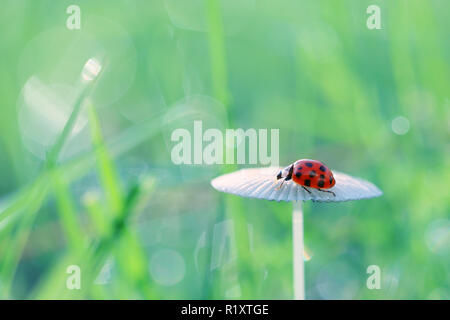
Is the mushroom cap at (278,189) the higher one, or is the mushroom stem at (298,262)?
the mushroom cap at (278,189)

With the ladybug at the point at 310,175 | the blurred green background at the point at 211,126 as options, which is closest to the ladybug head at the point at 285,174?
the ladybug at the point at 310,175

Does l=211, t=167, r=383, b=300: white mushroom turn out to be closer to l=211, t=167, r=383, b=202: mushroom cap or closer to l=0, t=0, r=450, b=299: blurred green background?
l=211, t=167, r=383, b=202: mushroom cap

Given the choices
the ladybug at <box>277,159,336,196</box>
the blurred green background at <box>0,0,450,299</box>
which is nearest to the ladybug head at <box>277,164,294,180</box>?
the ladybug at <box>277,159,336,196</box>

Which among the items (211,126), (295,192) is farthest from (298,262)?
(211,126)

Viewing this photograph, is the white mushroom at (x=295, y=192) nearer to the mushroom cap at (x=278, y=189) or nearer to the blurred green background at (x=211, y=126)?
the mushroom cap at (x=278, y=189)

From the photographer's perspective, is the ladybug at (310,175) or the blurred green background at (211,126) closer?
the ladybug at (310,175)

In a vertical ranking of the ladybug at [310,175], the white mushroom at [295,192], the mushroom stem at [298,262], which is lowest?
the mushroom stem at [298,262]
